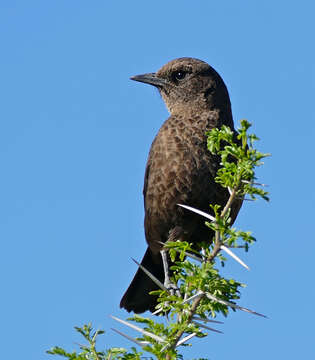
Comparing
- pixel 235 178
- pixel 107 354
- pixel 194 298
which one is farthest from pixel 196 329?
pixel 235 178

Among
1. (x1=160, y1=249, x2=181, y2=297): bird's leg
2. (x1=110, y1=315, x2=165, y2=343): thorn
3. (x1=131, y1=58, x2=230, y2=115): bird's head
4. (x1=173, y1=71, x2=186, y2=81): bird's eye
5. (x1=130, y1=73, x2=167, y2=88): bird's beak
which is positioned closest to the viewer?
(x1=110, y1=315, x2=165, y2=343): thorn

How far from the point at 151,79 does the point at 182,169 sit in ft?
5.88

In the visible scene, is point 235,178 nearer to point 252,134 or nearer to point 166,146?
point 252,134

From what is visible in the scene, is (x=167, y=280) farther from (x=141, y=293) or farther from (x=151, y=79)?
(x=151, y=79)

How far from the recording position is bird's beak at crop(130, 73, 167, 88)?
6.86 meters

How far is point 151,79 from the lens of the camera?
22.7ft

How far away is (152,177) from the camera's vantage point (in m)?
5.75

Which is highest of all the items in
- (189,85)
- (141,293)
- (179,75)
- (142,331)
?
(179,75)

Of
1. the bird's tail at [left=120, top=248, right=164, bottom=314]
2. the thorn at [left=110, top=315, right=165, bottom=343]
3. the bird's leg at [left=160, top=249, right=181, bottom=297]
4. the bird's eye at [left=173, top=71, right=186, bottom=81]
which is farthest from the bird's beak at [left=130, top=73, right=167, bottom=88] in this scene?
the thorn at [left=110, top=315, right=165, bottom=343]

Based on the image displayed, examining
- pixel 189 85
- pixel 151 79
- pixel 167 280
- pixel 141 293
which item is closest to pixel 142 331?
pixel 167 280

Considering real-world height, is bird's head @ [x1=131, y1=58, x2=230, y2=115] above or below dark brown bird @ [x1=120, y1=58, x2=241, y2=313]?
above

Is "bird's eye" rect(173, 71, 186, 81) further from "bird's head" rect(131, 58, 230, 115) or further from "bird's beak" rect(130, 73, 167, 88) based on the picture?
"bird's beak" rect(130, 73, 167, 88)

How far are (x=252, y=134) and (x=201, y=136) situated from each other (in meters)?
2.76

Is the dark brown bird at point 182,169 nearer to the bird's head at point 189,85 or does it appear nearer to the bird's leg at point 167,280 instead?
the bird's head at point 189,85
